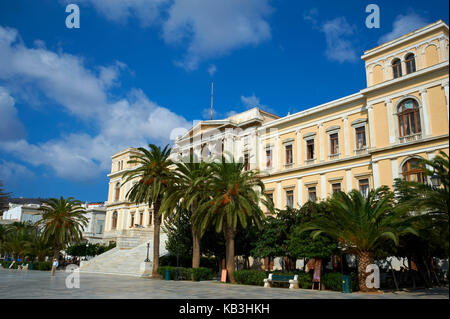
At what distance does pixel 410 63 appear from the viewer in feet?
87.1

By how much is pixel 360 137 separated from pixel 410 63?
6492mm

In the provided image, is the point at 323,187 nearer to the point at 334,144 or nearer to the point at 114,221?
the point at 334,144

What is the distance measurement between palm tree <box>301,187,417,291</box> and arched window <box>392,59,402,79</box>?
1223 cm

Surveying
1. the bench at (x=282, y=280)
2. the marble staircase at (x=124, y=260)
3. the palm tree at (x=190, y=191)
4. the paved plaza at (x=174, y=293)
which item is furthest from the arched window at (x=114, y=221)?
the bench at (x=282, y=280)

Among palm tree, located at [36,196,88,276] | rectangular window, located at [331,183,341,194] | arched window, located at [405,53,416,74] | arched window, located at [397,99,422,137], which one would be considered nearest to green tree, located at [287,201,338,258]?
arched window, located at [397,99,422,137]

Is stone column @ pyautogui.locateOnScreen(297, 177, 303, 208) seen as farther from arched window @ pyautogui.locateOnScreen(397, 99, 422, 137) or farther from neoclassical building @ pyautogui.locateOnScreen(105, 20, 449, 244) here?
arched window @ pyautogui.locateOnScreen(397, 99, 422, 137)

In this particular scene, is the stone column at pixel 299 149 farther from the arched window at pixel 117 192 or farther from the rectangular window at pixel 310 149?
the arched window at pixel 117 192

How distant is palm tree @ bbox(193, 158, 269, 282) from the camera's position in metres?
23.6

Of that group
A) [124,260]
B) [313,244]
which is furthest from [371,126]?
[124,260]
